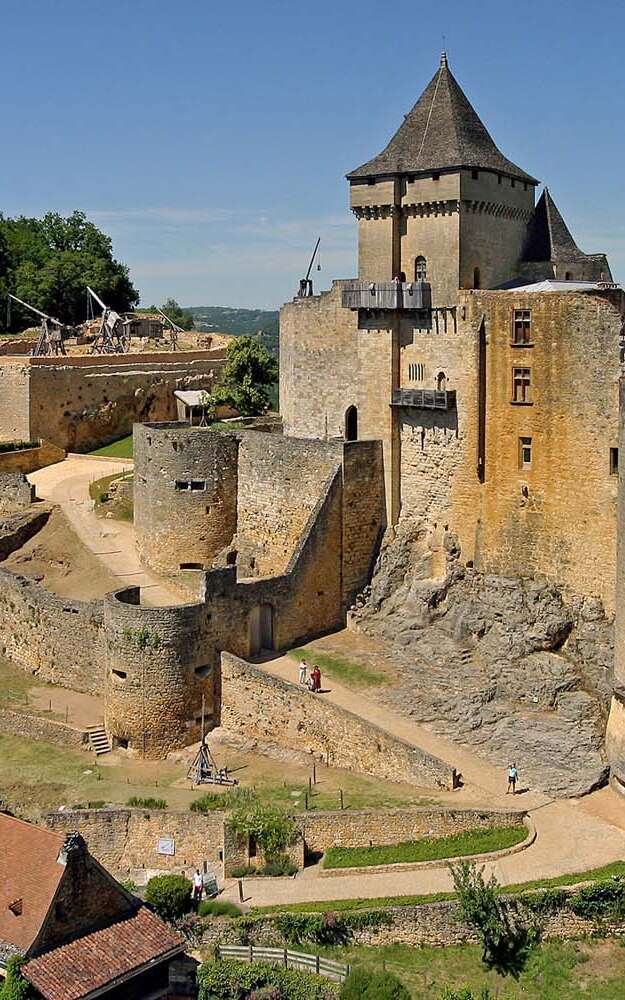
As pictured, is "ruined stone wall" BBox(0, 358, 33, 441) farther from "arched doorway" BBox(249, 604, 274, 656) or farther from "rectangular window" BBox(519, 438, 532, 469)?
"rectangular window" BBox(519, 438, 532, 469)

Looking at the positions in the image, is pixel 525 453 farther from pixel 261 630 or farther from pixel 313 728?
pixel 313 728

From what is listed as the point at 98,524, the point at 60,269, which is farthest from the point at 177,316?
the point at 98,524

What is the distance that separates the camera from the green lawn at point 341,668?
115 feet

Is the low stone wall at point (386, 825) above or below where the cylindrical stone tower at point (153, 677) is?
below

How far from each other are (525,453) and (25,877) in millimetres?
18529

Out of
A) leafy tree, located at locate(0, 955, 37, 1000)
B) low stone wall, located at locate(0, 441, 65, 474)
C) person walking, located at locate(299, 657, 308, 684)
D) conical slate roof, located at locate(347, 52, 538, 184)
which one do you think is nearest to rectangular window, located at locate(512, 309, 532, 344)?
conical slate roof, located at locate(347, 52, 538, 184)

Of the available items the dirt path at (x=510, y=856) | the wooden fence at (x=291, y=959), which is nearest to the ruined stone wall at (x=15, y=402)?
the dirt path at (x=510, y=856)

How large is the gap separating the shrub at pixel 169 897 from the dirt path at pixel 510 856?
121 cm

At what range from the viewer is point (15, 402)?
51.9 meters

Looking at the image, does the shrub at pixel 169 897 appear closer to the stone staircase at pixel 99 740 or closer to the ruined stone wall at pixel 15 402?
the stone staircase at pixel 99 740

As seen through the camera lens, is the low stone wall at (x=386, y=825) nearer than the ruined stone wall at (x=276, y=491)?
Yes

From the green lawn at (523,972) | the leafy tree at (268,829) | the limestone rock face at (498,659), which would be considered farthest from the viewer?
the limestone rock face at (498,659)

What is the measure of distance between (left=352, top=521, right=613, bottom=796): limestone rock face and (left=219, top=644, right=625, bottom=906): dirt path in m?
0.59

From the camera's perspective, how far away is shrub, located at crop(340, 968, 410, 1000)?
23.7 metres
